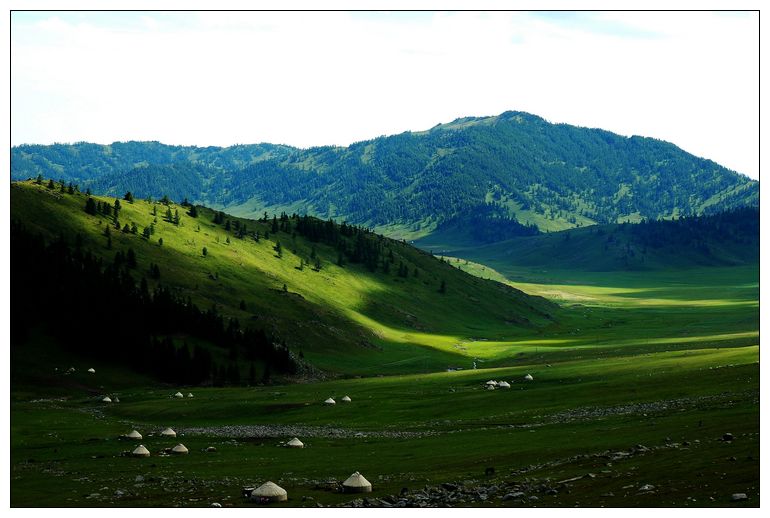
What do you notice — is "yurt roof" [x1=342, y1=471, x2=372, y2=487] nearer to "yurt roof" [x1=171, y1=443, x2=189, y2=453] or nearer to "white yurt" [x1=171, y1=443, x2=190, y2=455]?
"white yurt" [x1=171, y1=443, x2=190, y2=455]

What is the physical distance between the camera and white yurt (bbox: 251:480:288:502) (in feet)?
186

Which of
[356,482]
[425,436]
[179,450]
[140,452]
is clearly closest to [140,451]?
A: [140,452]

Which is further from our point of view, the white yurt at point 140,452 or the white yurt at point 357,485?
the white yurt at point 140,452

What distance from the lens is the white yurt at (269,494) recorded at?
56.6 metres

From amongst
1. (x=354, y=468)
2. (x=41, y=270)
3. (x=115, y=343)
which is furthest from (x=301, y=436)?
(x=41, y=270)

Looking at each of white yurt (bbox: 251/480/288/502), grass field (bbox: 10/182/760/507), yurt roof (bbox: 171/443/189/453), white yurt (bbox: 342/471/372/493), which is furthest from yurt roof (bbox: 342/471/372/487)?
yurt roof (bbox: 171/443/189/453)

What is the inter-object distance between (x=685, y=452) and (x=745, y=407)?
23.0 meters

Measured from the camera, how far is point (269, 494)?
5662 centimetres

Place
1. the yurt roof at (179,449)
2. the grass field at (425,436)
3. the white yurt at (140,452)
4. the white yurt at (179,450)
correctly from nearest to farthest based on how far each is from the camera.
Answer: the grass field at (425,436), the white yurt at (140,452), the white yurt at (179,450), the yurt roof at (179,449)

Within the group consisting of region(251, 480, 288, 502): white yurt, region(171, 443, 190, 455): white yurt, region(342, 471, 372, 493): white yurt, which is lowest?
region(171, 443, 190, 455): white yurt

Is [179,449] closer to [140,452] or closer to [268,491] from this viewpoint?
[140,452]

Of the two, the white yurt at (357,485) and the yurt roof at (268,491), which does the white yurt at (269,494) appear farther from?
the white yurt at (357,485)

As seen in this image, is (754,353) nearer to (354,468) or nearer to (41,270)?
(354,468)

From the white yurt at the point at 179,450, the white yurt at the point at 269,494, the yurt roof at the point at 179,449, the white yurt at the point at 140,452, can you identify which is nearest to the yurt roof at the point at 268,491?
the white yurt at the point at 269,494
